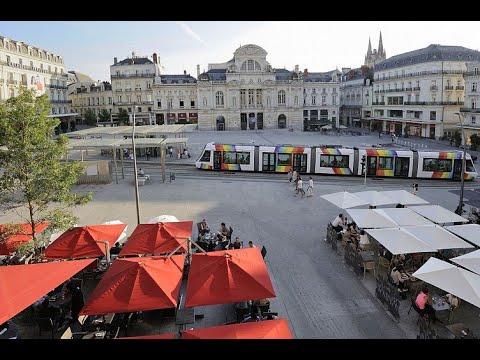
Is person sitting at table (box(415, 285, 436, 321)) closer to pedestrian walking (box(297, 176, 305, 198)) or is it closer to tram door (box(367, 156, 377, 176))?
pedestrian walking (box(297, 176, 305, 198))

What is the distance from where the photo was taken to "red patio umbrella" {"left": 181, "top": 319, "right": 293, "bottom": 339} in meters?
7.42

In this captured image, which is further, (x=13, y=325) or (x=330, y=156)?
(x=330, y=156)

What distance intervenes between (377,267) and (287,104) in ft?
224

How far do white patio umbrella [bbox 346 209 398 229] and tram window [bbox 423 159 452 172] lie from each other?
1676 centimetres

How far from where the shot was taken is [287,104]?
8000cm

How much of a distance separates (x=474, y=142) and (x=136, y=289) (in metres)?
46.8

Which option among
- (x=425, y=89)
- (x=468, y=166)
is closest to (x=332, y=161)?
(x=468, y=166)

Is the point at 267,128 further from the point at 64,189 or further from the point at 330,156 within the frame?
the point at 64,189

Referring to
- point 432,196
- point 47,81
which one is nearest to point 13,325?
point 432,196

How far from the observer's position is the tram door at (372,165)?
30.7 m

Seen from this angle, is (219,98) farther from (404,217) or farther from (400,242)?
(400,242)

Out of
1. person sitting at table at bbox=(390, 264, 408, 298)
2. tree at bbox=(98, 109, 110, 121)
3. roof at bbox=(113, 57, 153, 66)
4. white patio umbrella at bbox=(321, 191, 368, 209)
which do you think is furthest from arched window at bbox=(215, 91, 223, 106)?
person sitting at table at bbox=(390, 264, 408, 298)

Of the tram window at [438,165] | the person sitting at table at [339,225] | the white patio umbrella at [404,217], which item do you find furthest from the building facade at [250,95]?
the white patio umbrella at [404,217]
